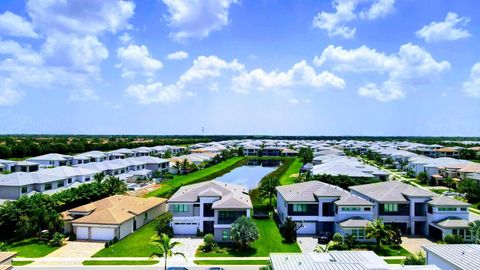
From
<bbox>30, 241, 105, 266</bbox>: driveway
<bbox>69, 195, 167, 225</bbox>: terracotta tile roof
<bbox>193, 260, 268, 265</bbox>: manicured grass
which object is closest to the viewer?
<bbox>193, 260, 268, 265</bbox>: manicured grass

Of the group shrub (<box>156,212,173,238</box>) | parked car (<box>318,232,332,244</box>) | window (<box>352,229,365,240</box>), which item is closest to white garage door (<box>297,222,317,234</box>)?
parked car (<box>318,232,332,244</box>)

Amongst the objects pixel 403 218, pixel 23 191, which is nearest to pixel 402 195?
pixel 403 218

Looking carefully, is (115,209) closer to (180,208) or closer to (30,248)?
(180,208)

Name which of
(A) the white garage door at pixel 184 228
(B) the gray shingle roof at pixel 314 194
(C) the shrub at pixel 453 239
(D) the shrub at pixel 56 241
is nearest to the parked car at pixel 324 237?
(B) the gray shingle roof at pixel 314 194

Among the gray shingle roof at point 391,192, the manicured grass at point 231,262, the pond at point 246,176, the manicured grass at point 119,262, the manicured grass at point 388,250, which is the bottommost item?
the manicured grass at point 119,262

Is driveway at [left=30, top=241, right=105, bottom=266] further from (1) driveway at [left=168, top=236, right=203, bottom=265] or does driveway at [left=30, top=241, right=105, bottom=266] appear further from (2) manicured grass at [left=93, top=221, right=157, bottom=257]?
(1) driveway at [left=168, top=236, right=203, bottom=265]

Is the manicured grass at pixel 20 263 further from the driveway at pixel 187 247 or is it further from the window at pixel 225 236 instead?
the window at pixel 225 236
